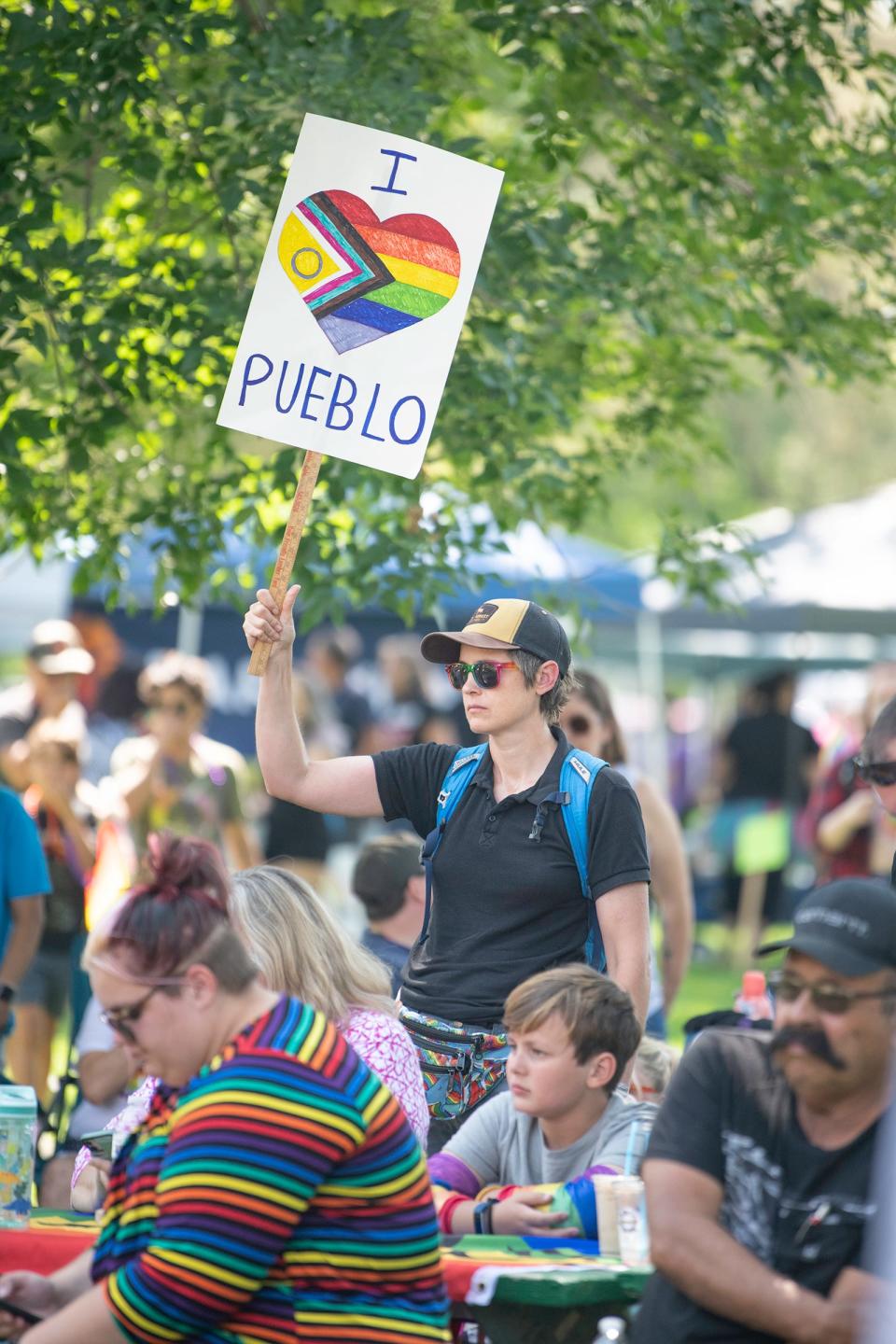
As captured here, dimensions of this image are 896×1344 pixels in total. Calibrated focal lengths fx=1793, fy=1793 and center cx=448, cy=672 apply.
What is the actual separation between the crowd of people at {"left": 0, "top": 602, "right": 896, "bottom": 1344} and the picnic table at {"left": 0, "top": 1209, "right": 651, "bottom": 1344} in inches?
Result: 5.1

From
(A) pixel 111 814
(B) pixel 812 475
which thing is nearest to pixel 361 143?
(A) pixel 111 814

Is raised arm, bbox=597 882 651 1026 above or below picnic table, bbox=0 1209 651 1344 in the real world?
above

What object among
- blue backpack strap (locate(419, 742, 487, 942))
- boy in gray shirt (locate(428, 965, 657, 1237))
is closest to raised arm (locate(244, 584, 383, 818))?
blue backpack strap (locate(419, 742, 487, 942))

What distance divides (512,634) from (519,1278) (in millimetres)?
1754

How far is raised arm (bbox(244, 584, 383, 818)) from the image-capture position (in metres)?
4.53

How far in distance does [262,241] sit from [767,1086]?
13.9 feet

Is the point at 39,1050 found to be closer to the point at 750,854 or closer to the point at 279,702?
the point at 279,702

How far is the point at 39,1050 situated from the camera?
25.3 ft

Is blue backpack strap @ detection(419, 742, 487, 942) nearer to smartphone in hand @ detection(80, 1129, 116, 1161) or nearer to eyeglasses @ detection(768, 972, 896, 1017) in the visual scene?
smartphone in hand @ detection(80, 1129, 116, 1161)

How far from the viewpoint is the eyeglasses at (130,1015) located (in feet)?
9.10

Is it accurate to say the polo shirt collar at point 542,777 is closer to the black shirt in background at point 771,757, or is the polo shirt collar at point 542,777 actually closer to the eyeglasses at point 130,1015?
the eyeglasses at point 130,1015

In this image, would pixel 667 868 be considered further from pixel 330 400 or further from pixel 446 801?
pixel 330 400

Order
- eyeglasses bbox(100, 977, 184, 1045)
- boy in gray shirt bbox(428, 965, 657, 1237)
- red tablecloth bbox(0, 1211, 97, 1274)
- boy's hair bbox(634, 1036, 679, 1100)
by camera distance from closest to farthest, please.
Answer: eyeglasses bbox(100, 977, 184, 1045)
red tablecloth bbox(0, 1211, 97, 1274)
boy in gray shirt bbox(428, 965, 657, 1237)
boy's hair bbox(634, 1036, 679, 1100)

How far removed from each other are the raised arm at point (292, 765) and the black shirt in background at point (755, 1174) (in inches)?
69.5
